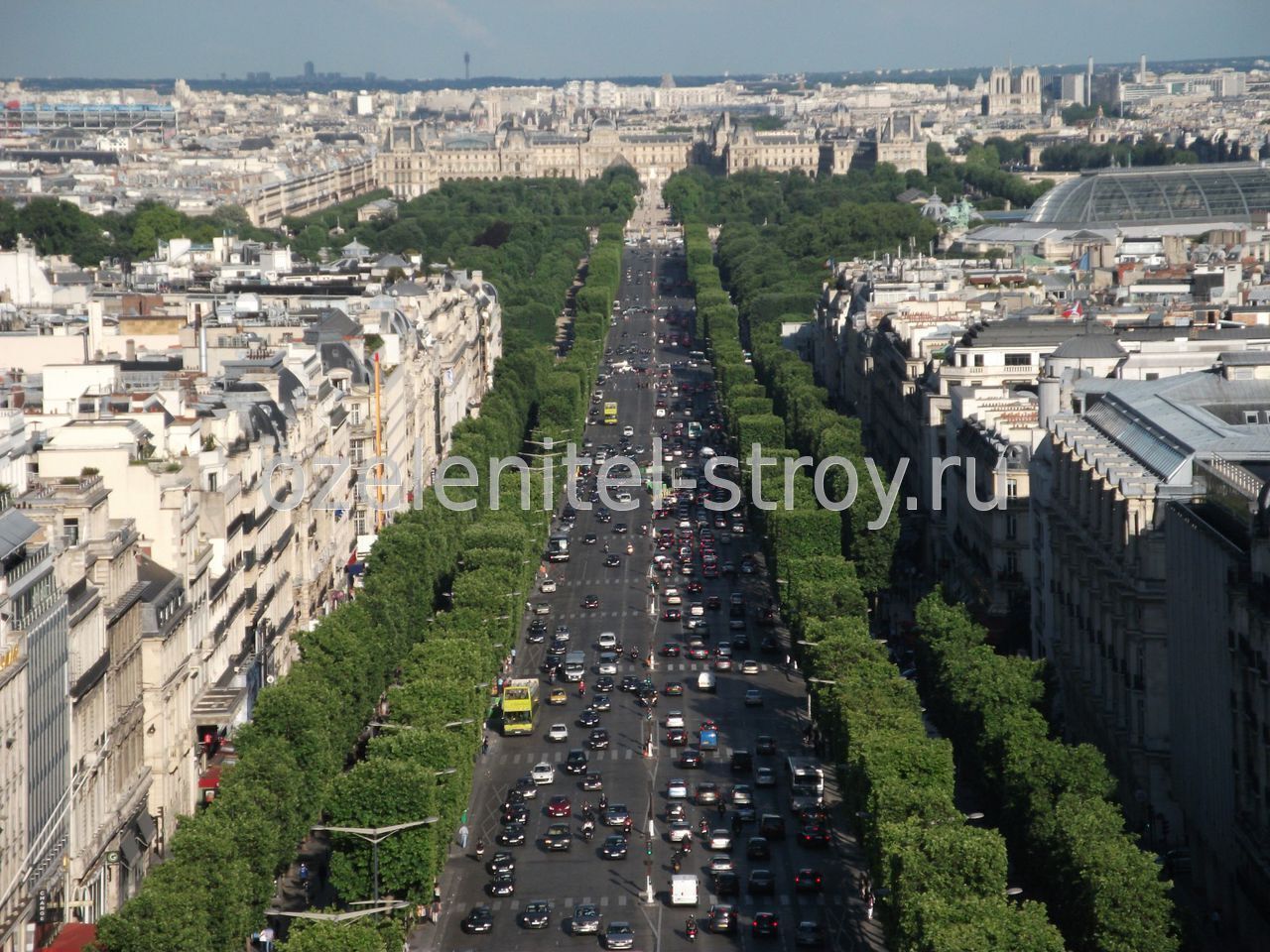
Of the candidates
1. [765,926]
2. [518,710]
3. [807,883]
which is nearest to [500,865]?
[807,883]

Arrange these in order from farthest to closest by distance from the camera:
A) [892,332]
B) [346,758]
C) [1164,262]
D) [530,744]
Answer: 1. [1164,262]
2. [892,332]
3. [530,744]
4. [346,758]

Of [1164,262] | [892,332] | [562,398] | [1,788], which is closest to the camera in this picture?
[1,788]

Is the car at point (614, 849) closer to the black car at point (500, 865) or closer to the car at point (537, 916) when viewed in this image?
the black car at point (500, 865)

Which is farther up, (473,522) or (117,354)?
(117,354)

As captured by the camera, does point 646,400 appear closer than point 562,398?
No

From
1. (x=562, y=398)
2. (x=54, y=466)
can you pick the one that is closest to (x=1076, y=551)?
(x=54, y=466)

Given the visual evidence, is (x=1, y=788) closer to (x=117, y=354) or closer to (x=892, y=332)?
(x=117, y=354)

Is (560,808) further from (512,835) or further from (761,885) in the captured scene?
(761,885)

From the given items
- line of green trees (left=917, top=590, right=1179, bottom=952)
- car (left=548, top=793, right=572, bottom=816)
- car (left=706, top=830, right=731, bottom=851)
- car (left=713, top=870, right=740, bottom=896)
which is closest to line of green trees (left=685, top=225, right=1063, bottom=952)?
line of green trees (left=917, top=590, right=1179, bottom=952)
